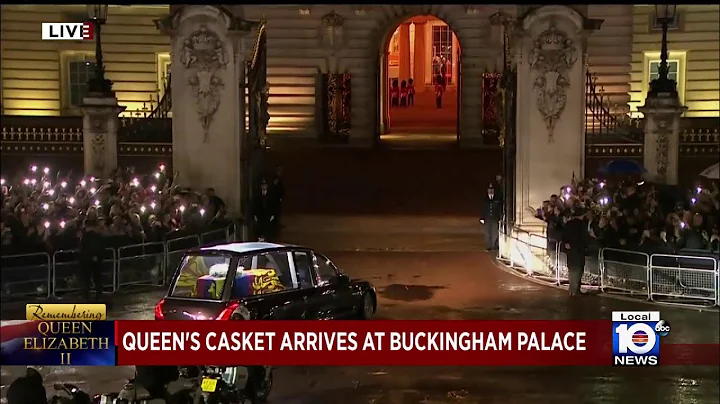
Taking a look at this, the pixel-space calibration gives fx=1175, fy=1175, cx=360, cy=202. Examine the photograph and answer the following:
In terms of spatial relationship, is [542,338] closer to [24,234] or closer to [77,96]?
[24,234]

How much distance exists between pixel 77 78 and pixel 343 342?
25.0m

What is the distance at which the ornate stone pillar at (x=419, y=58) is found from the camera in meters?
48.4

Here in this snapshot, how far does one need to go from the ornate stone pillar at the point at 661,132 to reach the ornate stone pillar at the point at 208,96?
715 cm

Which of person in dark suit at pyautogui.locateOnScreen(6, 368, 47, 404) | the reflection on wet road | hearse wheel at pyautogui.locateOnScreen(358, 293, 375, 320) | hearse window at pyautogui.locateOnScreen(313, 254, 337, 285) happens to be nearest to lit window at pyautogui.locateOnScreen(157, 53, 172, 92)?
the reflection on wet road

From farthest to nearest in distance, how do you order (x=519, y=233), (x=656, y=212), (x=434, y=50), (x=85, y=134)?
(x=434, y=50), (x=85, y=134), (x=519, y=233), (x=656, y=212)

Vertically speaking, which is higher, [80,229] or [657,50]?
[657,50]

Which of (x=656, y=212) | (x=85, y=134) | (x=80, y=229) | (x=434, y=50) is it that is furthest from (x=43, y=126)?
(x=434, y=50)

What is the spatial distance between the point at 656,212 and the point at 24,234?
881 cm

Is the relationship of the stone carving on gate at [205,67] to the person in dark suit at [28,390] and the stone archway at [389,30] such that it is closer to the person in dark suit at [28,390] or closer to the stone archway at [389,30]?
the person in dark suit at [28,390]

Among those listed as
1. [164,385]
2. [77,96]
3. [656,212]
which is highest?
[77,96]

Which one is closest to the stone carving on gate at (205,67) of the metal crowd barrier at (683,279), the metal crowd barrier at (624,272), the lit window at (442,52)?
the metal crowd barrier at (624,272)

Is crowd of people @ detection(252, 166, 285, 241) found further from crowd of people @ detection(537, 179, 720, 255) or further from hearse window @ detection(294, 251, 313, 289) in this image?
hearse window @ detection(294, 251, 313, 289)

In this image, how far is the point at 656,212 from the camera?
55.2 feet

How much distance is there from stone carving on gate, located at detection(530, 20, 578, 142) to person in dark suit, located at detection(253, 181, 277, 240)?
4946 mm
